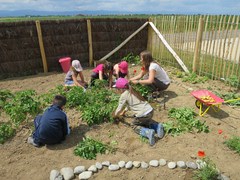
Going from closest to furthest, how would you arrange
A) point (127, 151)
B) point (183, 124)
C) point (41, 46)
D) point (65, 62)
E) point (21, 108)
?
1. point (127, 151)
2. point (21, 108)
3. point (183, 124)
4. point (41, 46)
5. point (65, 62)

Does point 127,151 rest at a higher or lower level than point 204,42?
lower

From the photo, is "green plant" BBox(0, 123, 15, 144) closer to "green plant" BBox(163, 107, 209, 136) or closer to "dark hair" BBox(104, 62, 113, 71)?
"dark hair" BBox(104, 62, 113, 71)

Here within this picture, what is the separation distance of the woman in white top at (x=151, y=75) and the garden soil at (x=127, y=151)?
2.68 feet

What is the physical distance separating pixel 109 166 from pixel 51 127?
3.73 ft

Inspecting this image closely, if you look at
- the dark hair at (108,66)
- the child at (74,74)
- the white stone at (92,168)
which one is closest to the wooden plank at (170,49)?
the dark hair at (108,66)

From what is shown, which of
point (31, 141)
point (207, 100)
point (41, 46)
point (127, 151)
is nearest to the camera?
point (127, 151)

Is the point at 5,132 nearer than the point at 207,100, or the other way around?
the point at 5,132

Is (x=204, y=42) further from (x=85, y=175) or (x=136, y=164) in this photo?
(x=85, y=175)

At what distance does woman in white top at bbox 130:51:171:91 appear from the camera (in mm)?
5410

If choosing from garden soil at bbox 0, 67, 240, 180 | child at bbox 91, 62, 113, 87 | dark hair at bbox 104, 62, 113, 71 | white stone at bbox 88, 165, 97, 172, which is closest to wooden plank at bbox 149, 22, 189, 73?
child at bbox 91, 62, 113, 87

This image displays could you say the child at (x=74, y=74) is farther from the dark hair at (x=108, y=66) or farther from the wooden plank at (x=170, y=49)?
the wooden plank at (x=170, y=49)

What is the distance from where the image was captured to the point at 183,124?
4527 millimetres

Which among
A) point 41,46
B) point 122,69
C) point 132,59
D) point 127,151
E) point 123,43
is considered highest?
point 41,46

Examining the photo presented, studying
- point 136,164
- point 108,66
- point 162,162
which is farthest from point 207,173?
point 108,66
